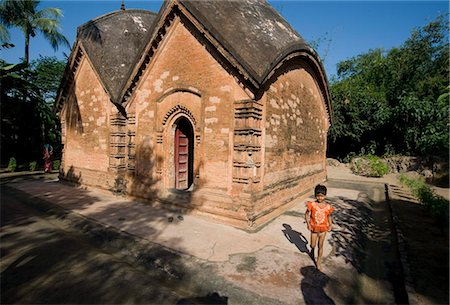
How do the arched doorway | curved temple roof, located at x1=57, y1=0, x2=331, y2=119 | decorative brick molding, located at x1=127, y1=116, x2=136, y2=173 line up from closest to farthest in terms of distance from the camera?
curved temple roof, located at x1=57, y1=0, x2=331, y2=119 < the arched doorway < decorative brick molding, located at x1=127, y1=116, x2=136, y2=173

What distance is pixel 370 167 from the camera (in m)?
19.0

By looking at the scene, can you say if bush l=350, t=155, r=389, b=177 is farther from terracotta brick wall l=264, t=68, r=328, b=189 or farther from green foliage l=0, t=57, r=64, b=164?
green foliage l=0, t=57, r=64, b=164

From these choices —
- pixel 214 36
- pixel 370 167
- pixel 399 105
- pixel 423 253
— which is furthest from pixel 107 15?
pixel 399 105

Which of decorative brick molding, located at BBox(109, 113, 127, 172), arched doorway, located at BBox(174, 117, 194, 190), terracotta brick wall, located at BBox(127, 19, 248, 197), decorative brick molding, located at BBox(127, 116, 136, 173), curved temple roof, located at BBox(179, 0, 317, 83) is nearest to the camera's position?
curved temple roof, located at BBox(179, 0, 317, 83)

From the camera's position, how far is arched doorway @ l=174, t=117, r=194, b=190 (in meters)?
9.24

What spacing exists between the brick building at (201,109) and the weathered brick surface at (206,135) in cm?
4

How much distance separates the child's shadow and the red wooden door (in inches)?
166

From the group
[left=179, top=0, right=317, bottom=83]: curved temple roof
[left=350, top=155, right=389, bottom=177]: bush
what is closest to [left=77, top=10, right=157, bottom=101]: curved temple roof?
[left=179, top=0, right=317, bottom=83]: curved temple roof

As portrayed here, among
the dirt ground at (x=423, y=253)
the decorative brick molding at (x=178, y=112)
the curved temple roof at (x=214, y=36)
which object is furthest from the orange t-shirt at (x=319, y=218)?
the decorative brick molding at (x=178, y=112)

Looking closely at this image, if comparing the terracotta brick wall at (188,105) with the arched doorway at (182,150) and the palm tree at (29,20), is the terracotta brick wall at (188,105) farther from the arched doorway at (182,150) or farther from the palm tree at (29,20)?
the palm tree at (29,20)

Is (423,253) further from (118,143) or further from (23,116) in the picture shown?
(23,116)

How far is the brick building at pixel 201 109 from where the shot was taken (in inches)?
277

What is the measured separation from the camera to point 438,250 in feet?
18.8

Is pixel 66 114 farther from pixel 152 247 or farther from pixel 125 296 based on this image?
pixel 125 296
